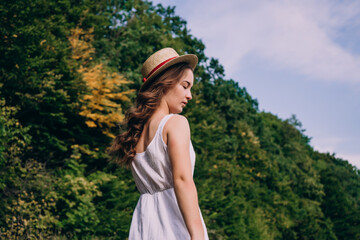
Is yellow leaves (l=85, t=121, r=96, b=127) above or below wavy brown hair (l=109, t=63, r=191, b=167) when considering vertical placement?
above

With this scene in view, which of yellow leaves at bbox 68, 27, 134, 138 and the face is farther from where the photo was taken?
yellow leaves at bbox 68, 27, 134, 138

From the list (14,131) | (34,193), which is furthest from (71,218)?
(14,131)

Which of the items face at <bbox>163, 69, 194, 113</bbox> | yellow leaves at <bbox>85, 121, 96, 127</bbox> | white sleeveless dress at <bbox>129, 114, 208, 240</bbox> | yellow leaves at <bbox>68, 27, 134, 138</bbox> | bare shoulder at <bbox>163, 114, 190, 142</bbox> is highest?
yellow leaves at <bbox>68, 27, 134, 138</bbox>

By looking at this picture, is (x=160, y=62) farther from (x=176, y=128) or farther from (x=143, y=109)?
(x=176, y=128)

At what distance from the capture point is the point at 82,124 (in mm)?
11039

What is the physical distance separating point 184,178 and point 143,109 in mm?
551

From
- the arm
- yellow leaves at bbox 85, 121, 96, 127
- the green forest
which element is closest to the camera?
the arm

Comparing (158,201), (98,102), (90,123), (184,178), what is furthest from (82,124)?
(184,178)

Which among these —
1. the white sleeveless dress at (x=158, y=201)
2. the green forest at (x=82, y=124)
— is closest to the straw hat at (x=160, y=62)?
the white sleeveless dress at (x=158, y=201)

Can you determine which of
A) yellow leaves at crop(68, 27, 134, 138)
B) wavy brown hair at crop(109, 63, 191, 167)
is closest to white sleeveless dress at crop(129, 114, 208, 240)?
wavy brown hair at crop(109, 63, 191, 167)

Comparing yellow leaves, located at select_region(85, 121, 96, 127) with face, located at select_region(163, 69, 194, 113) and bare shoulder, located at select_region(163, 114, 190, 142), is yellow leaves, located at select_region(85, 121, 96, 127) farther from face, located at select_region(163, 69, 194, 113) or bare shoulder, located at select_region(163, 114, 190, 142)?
bare shoulder, located at select_region(163, 114, 190, 142)

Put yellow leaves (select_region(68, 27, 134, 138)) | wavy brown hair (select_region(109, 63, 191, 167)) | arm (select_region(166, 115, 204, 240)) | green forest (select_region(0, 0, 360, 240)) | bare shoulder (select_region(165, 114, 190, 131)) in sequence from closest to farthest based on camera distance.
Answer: arm (select_region(166, 115, 204, 240)) → bare shoulder (select_region(165, 114, 190, 131)) → wavy brown hair (select_region(109, 63, 191, 167)) → green forest (select_region(0, 0, 360, 240)) → yellow leaves (select_region(68, 27, 134, 138))

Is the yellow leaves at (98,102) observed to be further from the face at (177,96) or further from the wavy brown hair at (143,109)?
the face at (177,96)

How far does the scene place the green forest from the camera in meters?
8.19
